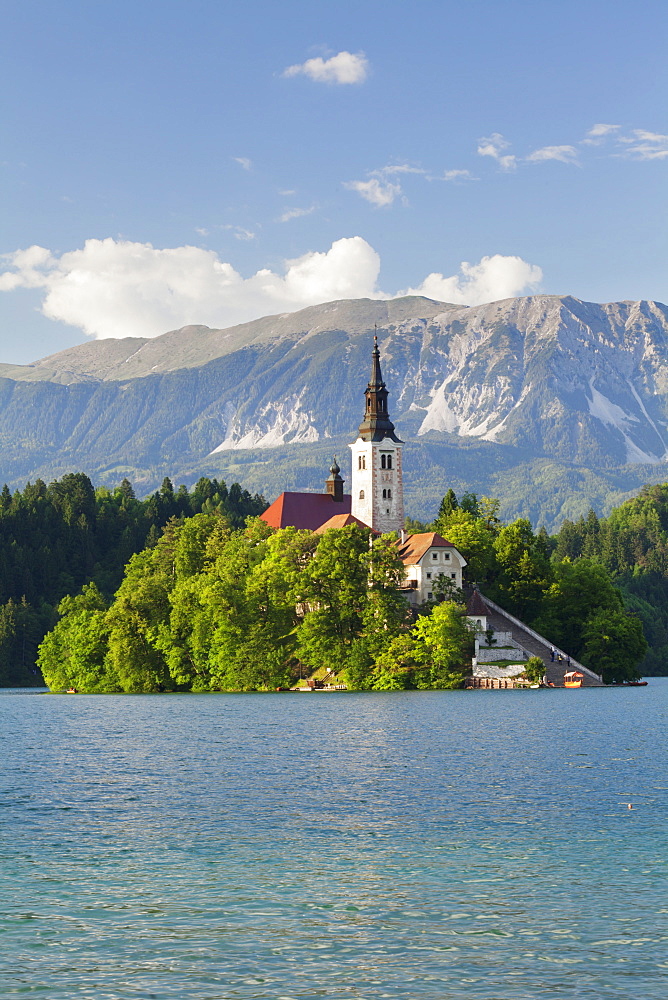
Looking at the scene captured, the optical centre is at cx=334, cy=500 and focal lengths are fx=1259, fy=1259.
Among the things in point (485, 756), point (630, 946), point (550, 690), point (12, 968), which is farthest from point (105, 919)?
point (550, 690)

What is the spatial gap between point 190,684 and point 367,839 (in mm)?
106896

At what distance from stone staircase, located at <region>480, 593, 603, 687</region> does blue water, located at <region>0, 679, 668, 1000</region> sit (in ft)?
221

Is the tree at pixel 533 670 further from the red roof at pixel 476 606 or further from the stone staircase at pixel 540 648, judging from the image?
the red roof at pixel 476 606

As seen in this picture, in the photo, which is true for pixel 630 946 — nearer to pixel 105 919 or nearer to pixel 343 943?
pixel 343 943

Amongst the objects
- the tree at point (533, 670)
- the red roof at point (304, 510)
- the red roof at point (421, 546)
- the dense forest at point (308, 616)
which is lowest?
the tree at point (533, 670)

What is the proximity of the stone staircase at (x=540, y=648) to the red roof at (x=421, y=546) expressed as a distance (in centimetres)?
948

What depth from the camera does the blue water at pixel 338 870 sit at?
78.8 feet

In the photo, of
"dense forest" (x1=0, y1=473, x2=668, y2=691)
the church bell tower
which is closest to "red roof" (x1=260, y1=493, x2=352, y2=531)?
the church bell tower

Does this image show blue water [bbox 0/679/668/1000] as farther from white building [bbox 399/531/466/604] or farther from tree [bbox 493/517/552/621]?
tree [bbox 493/517/552/621]

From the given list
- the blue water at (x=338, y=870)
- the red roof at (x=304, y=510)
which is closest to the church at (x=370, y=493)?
the red roof at (x=304, y=510)

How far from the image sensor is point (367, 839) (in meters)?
38.3

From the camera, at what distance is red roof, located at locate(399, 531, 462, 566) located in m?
144

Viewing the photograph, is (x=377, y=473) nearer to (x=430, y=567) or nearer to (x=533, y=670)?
(x=430, y=567)

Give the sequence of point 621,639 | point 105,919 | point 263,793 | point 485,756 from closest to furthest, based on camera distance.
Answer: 1. point 105,919
2. point 263,793
3. point 485,756
4. point 621,639
